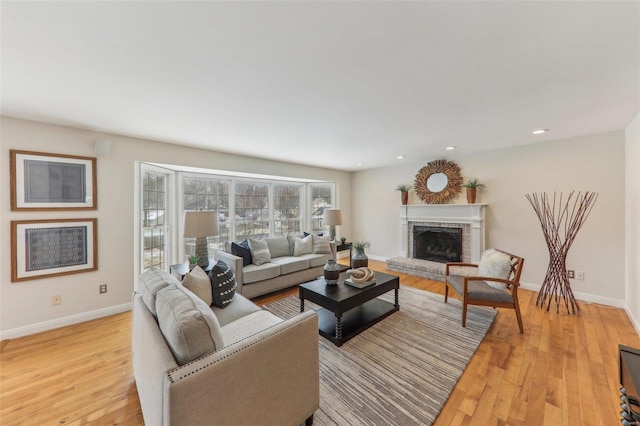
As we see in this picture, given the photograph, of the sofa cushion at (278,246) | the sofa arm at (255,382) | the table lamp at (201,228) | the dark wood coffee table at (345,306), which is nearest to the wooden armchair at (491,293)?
the dark wood coffee table at (345,306)

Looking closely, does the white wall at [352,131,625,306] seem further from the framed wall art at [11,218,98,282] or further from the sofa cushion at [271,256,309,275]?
the framed wall art at [11,218,98,282]

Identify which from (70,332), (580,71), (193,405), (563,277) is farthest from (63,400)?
(563,277)

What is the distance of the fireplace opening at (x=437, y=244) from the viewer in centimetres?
455

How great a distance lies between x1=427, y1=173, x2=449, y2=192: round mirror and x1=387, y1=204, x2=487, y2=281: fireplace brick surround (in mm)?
352

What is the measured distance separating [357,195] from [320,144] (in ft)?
9.49

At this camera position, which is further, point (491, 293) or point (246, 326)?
point (491, 293)

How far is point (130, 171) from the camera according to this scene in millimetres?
3082

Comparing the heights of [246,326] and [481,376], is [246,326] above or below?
above

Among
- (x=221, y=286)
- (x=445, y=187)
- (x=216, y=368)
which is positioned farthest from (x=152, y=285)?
(x=445, y=187)

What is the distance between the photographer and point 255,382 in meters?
1.18

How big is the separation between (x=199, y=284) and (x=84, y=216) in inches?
77.1

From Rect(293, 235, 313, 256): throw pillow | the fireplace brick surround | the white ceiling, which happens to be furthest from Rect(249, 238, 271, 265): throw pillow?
the fireplace brick surround

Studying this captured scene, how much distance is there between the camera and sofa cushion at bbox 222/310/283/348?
1.74 meters

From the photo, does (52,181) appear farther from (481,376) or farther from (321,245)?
(481,376)
